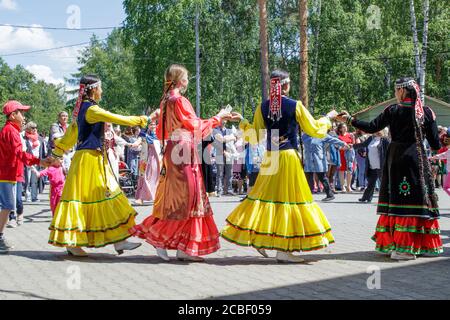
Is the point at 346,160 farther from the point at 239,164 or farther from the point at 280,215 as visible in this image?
the point at 280,215

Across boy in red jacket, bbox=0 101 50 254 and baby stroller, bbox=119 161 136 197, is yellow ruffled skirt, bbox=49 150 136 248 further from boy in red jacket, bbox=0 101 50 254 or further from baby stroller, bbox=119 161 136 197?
baby stroller, bbox=119 161 136 197

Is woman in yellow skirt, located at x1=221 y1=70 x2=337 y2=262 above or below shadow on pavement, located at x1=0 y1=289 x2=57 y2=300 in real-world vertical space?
above

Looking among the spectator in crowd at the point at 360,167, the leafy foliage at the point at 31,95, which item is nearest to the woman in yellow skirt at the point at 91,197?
the spectator in crowd at the point at 360,167

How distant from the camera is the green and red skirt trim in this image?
295 inches

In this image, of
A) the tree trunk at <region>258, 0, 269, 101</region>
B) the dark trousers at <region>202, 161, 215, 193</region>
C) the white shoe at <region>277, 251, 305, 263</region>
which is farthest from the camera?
the tree trunk at <region>258, 0, 269, 101</region>

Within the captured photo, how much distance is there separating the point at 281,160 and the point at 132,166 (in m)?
13.1

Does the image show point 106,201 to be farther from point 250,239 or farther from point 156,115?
point 250,239

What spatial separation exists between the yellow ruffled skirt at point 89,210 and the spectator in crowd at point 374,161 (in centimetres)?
866

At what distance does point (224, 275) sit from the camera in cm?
669

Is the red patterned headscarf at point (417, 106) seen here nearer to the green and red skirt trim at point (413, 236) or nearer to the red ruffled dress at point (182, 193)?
the green and red skirt trim at point (413, 236)

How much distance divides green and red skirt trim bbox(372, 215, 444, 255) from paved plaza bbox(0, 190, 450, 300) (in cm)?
14

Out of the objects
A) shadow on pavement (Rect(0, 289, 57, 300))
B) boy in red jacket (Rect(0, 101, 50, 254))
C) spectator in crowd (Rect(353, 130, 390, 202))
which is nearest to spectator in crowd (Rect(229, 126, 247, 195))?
spectator in crowd (Rect(353, 130, 390, 202))

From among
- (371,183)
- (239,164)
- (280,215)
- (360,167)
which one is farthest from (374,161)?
(280,215)

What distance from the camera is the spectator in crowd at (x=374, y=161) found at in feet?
50.5
